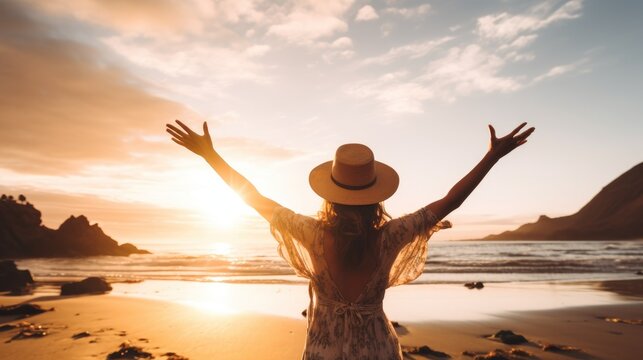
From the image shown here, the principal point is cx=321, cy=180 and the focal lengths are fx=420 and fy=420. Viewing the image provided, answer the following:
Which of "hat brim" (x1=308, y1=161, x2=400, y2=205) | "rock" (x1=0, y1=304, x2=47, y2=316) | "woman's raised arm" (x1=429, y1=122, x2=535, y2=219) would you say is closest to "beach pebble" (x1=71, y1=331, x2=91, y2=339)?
"rock" (x1=0, y1=304, x2=47, y2=316)

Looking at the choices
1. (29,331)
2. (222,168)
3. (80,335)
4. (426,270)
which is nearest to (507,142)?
(222,168)

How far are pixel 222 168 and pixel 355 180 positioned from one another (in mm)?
849

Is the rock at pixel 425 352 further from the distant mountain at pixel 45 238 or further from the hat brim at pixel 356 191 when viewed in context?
the distant mountain at pixel 45 238

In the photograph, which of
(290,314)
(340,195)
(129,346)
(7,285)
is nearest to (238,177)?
(340,195)

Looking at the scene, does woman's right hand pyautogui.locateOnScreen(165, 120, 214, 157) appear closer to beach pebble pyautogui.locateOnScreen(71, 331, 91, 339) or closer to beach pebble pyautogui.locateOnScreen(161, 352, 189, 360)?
beach pebble pyautogui.locateOnScreen(161, 352, 189, 360)

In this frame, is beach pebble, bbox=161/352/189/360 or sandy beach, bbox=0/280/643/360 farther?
sandy beach, bbox=0/280/643/360

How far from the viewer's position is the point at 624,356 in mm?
6781

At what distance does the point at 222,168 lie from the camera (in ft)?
8.39

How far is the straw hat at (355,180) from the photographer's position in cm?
218

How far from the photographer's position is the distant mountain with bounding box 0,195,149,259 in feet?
196

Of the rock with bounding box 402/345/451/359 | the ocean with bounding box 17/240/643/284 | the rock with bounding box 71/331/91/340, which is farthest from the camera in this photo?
the ocean with bounding box 17/240/643/284

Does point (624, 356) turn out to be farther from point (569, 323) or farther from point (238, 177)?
point (238, 177)

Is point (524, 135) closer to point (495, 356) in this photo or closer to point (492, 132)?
point (492, 132)

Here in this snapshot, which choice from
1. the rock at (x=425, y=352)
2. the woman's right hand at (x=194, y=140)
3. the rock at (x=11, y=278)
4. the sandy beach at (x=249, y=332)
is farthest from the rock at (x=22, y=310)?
the woman's right hand at (x=194, y=140)
